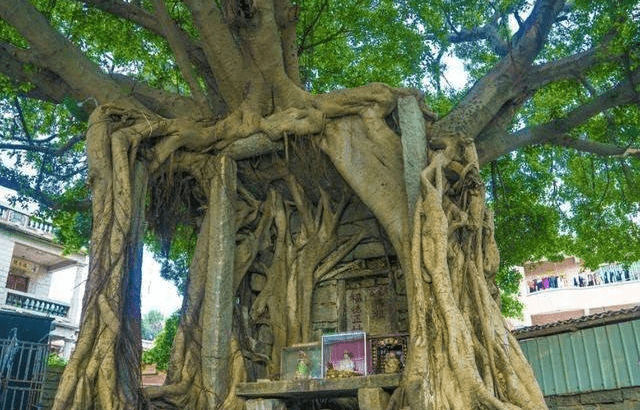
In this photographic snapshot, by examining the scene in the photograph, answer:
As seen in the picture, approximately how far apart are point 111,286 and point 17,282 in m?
14.7

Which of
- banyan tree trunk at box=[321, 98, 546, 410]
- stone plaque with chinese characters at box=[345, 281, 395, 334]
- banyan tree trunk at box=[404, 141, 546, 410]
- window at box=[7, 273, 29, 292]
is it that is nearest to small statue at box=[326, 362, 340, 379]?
banyan tree trunk at box=[321, 98, 546, 410]

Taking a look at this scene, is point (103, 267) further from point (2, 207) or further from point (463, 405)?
point (2, 207)

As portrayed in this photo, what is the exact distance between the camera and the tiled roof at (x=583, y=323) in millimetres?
7395

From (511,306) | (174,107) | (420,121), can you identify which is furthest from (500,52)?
(511,306)

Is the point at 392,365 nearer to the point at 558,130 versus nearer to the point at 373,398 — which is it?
the point at 373,398

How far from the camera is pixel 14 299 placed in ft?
51.2

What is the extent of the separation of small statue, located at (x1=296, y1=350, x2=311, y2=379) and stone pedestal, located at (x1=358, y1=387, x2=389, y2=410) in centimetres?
92

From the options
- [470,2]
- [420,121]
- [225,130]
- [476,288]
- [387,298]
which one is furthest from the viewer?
[470,2]

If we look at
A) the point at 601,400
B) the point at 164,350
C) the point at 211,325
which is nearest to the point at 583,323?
the point at 601,400

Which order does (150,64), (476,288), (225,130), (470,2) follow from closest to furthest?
(476,288), (225,130), (470,2), (150,64)

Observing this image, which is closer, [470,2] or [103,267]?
[103,267]

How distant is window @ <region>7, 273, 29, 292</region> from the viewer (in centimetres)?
1712

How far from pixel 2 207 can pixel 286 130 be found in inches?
515

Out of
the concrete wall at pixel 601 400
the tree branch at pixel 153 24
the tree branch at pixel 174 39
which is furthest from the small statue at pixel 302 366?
the concrete wall at pixel 601 400
